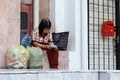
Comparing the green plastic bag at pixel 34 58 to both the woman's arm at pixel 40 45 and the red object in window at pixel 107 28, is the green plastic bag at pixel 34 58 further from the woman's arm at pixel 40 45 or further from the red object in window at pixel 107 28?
the red object in window at pixel 107 28

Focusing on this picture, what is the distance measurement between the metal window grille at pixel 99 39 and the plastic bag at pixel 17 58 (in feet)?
6.71

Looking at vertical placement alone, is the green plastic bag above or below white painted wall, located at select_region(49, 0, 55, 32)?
below

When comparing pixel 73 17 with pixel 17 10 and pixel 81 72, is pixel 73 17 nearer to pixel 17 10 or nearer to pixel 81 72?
pixel 17 10

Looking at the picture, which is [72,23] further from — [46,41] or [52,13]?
[46,41]

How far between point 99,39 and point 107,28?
270 mm

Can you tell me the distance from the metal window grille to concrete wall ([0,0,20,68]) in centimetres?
191

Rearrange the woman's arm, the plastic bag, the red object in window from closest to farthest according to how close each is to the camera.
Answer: the plastic bag
the woman's arm
the red object in window

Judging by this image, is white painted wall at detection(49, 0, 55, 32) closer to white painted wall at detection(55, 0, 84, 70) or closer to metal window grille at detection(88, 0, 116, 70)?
white painted wall at detection(55, 0, 84, 70)

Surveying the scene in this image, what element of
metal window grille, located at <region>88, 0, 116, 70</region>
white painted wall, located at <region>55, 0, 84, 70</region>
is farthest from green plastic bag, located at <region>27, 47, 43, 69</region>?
metal window grille, located at <region>88, 0, 116, 70</region>

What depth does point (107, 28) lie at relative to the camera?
7148 millimetres

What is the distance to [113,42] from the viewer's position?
7.52m

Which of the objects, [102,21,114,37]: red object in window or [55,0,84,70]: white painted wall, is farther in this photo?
[102,21,114,37]: red object in window

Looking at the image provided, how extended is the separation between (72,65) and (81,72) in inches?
131

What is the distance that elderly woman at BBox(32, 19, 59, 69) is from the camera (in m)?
5.78
